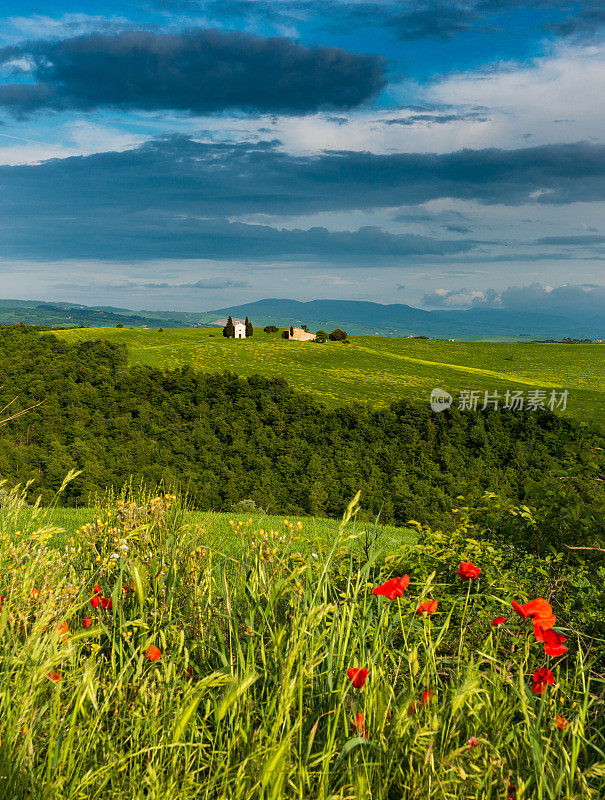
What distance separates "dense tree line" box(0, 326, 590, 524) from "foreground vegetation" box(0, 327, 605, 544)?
0.06m

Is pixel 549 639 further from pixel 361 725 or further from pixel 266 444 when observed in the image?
pixel 266 444

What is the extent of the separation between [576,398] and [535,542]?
3226cm

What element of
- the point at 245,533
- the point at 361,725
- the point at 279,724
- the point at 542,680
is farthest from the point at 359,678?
the point at 245,533

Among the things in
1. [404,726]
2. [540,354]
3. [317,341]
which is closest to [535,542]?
[404,726]

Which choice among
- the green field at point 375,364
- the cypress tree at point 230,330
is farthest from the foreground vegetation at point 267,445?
the cypress tree at point 230,330

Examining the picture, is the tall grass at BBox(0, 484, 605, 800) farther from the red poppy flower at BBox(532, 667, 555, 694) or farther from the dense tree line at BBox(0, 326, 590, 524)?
the dense tree line at BBox(0, 326, 590, 524)

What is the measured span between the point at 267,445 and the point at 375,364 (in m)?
16.2

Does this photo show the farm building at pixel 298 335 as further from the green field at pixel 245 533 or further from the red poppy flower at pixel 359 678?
the red poppy flower at pixel 359 678

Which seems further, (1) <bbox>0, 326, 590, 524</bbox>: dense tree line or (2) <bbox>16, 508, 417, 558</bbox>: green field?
(1) <bbox>0, 326, 590, 524</bbox>: dense tree line

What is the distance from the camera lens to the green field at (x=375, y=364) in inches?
1293

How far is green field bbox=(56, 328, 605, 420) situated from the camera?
108 ft
